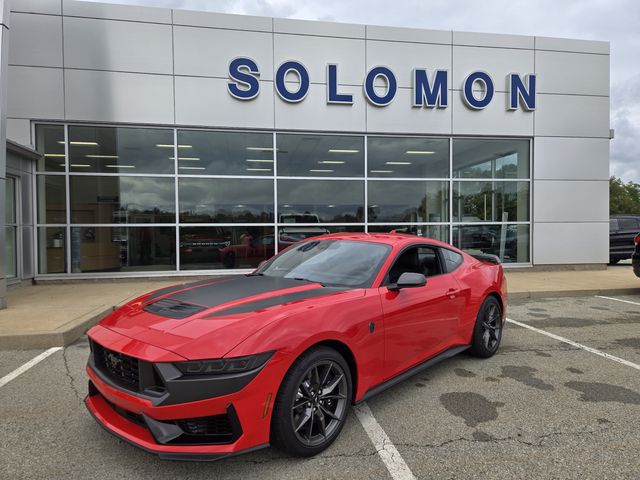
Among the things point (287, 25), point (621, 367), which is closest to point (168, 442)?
point (621, 367)

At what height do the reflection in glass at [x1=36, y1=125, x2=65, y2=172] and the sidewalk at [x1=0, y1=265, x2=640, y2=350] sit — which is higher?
the reflection in glass at [x1=36, y1=125, x2=65, y2=172]

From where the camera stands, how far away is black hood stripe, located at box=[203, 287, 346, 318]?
2.70m

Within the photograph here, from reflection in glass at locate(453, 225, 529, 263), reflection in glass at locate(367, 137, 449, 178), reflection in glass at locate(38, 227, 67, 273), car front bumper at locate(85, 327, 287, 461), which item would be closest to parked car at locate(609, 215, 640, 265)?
reflection in glass at locate(453, 225, 529, 263)

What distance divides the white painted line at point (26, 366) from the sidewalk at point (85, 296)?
20cm

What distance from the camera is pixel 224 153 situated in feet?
36.3

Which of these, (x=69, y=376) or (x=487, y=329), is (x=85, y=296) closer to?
(x=69, y=376)

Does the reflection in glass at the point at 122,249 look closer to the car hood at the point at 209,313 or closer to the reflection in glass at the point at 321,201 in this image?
the reflection in glass at the point at 321,201

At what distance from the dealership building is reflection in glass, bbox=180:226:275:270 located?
0.04 metres

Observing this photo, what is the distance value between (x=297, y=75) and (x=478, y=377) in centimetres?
928

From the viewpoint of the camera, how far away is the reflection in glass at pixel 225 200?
10.9m

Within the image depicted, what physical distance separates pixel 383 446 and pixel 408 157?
404 inches

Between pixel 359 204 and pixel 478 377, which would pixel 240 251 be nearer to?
pixel 359 204

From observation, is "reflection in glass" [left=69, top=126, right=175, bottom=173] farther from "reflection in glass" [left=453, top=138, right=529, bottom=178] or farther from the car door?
the car door

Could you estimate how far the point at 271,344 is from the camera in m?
2.44
